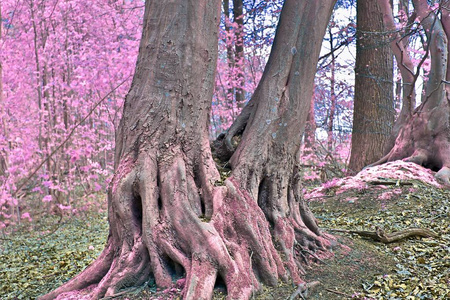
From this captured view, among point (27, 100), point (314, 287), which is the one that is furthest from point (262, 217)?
point (27, 100)

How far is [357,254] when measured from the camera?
4520 mm

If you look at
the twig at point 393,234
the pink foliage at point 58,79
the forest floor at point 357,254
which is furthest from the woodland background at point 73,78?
the twig at point 393,234

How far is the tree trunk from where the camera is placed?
1037cm

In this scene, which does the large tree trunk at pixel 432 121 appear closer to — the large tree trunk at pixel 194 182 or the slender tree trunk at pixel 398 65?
the slender tree trunk at pixel 398 65

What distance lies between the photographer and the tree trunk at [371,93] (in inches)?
408

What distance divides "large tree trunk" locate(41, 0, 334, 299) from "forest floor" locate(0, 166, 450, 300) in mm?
215

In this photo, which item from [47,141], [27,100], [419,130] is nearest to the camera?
[419,130]

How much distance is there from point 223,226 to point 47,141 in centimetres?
956

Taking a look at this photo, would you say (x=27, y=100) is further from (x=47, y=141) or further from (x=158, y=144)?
(x=158, y=144)

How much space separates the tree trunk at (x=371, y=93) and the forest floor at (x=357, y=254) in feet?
7.01

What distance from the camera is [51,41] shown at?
12000mm

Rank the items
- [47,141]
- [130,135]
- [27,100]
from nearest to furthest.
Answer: [130,135]
[47,141]
[27,100]

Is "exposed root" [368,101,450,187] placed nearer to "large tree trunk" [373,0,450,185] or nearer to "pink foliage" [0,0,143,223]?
"large tree trunk" [373,0,450,185]

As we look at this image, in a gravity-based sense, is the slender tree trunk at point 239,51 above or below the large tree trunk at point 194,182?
above
